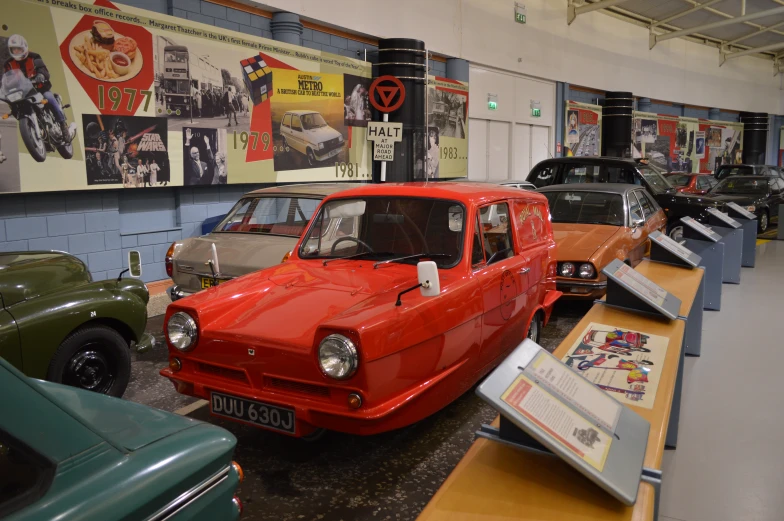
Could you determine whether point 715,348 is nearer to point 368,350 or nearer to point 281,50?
point 368,350

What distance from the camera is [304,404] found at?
10.2 ft

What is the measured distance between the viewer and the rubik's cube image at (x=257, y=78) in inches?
A: 354

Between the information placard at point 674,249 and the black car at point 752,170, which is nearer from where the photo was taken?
the information placard at point 674,249

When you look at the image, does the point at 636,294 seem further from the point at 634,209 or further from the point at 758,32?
the point at 758,32

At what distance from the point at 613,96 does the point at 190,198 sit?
15497 millimetres

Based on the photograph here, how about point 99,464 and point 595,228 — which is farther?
point 595,228

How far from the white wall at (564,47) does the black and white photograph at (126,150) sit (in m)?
2.94

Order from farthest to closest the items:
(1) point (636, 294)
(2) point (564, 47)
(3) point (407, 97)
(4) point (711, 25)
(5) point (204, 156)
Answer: (4) point (711, 25)
(2) point (564, 47)
(3) point (407, 97)
(5) point (204, 156)
(1) point (636, 294)

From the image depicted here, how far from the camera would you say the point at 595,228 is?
717 cm

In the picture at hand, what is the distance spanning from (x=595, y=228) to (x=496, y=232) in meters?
3.14

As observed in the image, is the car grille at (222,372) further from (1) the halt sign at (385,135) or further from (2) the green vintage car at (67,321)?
(1) the halt sign at (385,135)

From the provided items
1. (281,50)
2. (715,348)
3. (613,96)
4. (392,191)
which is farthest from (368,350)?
(613,96)

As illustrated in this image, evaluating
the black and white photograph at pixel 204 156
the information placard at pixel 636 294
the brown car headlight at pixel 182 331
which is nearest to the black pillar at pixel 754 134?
the black and white photograph at pixel 204 156

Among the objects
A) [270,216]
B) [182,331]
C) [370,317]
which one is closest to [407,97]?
[270,216]
